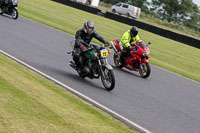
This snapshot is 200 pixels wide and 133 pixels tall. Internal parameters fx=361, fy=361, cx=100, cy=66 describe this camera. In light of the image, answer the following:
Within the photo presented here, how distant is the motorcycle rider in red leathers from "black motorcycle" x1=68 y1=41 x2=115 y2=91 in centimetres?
354

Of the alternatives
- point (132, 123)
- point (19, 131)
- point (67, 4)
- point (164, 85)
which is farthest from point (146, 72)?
point (67, 4)

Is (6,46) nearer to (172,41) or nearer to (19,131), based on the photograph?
(19,131)

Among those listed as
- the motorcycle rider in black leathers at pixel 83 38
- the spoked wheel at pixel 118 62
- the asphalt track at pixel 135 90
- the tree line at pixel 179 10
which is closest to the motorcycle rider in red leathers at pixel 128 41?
the spoked wheel at pixel 118 62

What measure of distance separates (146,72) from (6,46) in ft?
16.4

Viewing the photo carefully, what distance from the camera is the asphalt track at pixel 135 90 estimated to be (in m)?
7.52

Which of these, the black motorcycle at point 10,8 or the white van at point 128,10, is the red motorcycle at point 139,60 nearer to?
the black motorcycle at point 10,8

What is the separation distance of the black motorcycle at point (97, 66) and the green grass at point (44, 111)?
140 centimetres

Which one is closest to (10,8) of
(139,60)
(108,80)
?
(139,60)

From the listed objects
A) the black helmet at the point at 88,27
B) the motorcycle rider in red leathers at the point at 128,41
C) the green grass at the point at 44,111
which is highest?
the black helmet at the point at 88,27

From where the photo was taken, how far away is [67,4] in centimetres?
4528

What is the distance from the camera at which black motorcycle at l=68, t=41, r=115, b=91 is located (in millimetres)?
9234

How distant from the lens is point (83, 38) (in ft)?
33.8

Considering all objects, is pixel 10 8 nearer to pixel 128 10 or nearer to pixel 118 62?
pixel 118 62

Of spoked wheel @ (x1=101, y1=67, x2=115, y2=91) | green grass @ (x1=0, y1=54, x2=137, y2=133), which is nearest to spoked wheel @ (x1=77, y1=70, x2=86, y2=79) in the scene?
spoked wheel @ (x1=101, y1=67, x2=115, y2=91)
